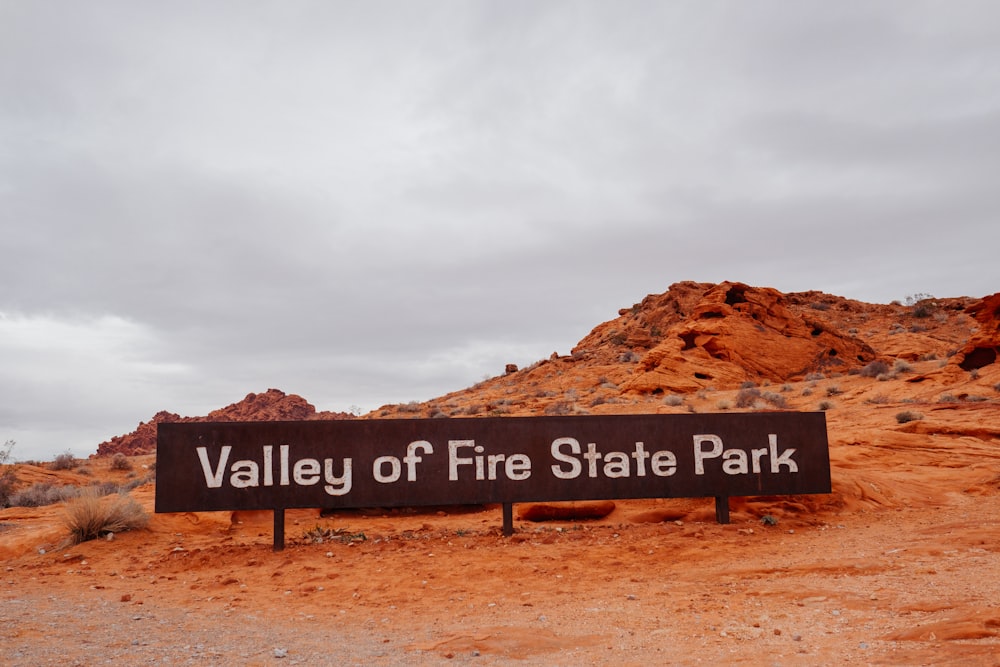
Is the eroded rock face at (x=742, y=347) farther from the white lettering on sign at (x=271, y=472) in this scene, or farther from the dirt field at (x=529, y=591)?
the white lettering on sign at (x=271, y=472)

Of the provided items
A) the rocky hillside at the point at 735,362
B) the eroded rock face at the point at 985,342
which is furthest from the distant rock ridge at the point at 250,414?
the eroded rock face at the point at 985,342

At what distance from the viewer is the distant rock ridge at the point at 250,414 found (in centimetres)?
5441

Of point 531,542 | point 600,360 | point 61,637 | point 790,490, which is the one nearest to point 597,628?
point 531,542

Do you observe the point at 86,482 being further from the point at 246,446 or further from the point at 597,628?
the point at 597,628

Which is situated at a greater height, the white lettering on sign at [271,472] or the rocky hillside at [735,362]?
the rocky hillside at [735,362]

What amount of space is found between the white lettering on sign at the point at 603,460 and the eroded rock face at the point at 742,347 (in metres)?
20.6

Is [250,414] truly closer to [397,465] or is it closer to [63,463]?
[63,463]

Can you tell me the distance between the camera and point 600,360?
46531 millimetres

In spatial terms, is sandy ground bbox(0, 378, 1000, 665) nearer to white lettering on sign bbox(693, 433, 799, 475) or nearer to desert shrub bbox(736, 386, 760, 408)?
white lettering on sign bbox(693, 433, 799, 475)

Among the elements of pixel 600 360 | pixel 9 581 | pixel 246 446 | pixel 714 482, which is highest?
pixel 600 360

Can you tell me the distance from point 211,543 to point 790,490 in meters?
10.7

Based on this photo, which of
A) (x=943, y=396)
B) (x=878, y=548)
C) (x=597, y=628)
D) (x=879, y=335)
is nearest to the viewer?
(x=597, y=628)

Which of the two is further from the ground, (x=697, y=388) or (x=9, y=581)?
(x=697, y=388)

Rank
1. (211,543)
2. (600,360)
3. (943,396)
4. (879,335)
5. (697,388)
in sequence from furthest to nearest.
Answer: (879,335) → (600,360) → (697,388) → (943,396) → (211,543)
